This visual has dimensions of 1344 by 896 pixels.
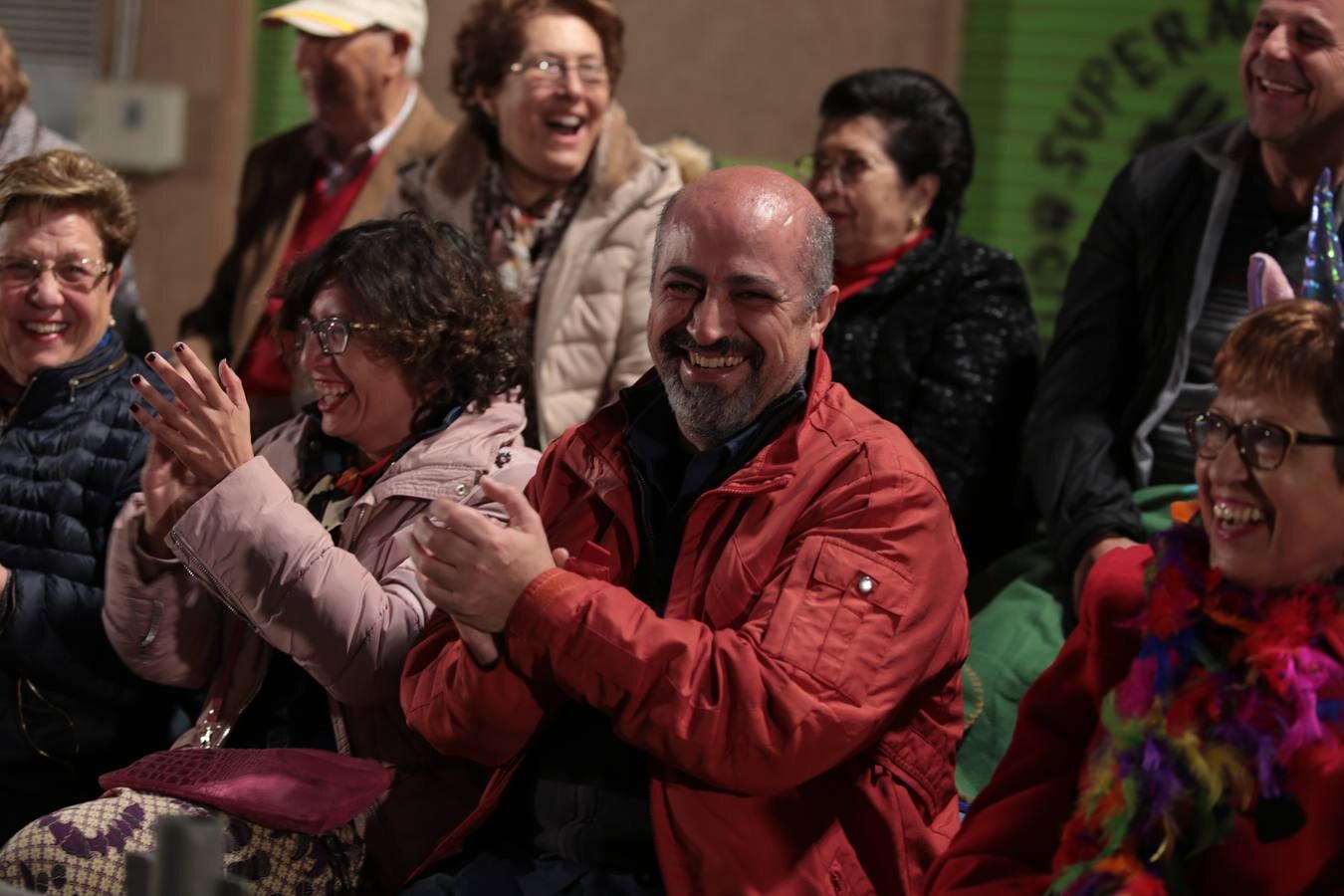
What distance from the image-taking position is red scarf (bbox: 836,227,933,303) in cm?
419

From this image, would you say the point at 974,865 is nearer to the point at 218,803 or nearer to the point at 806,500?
the point at 806,500

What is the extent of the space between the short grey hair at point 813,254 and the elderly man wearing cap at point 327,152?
2.24m

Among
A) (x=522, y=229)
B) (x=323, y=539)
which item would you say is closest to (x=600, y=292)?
(x=522, y=229)

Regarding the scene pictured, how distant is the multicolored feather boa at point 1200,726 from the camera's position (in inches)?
85.9

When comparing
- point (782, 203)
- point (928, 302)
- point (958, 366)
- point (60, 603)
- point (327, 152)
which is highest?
point (782, 203)

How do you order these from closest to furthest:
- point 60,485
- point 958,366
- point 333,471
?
point 333,471 < point 60,485 < point 958,366

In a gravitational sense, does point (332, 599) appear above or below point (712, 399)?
below

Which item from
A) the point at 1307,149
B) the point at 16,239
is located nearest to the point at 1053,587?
the point at 1307,149

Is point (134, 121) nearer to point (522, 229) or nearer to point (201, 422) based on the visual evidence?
point (522, 229)

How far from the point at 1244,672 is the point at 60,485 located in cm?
226

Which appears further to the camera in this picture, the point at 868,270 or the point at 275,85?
the point at 275,85

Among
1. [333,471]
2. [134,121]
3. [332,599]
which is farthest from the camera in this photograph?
[134,121]

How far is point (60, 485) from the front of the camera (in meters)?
3.51

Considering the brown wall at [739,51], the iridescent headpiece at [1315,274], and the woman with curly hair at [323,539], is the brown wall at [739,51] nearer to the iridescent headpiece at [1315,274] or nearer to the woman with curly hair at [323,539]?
the woman with curly hair at [323,539]
